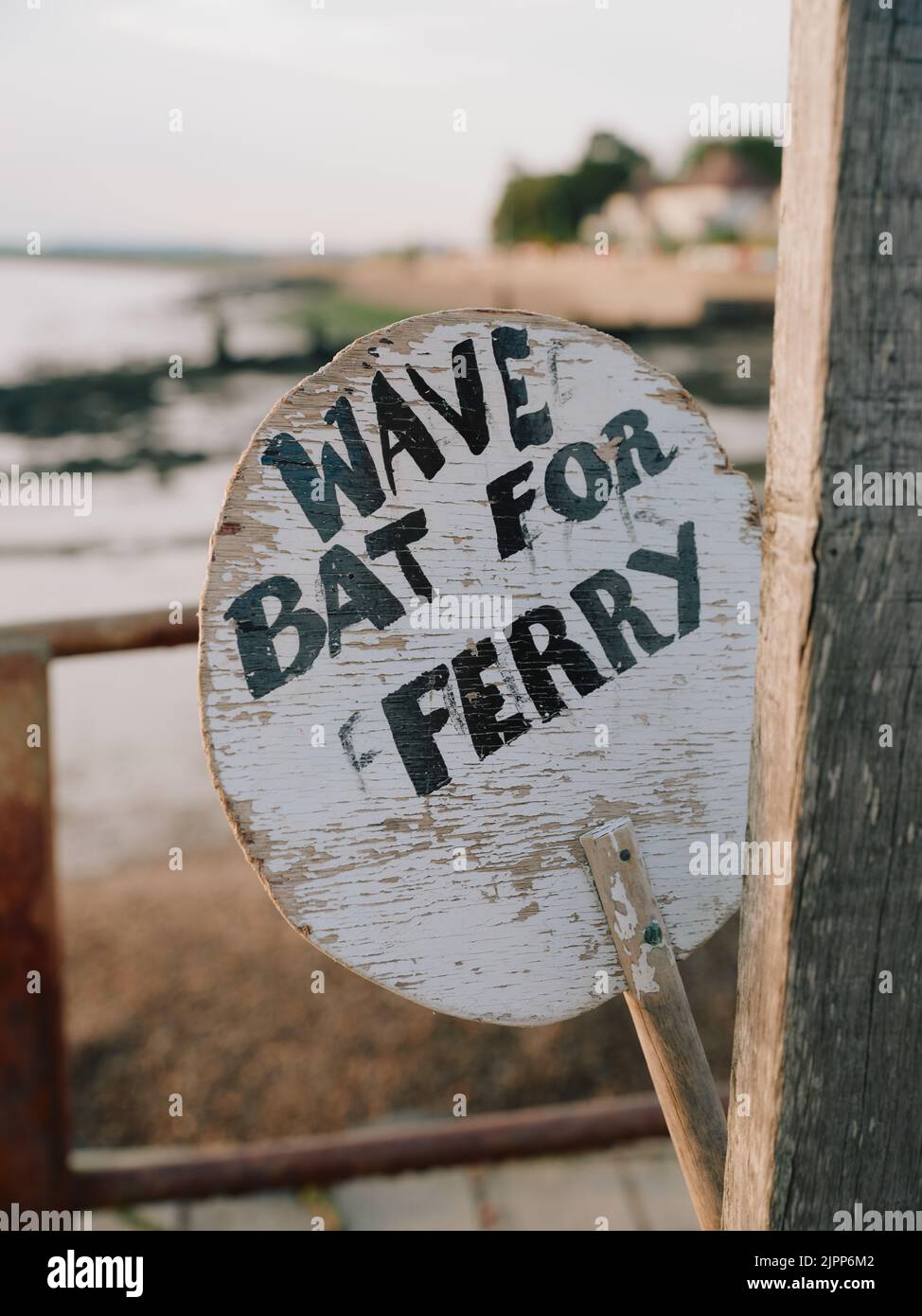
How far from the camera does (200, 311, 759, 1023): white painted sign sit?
40.2 inches

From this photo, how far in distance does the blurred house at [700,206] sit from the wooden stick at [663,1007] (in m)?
53.9

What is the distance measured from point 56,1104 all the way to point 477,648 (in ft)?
4.28

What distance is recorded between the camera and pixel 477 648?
1073 millimetres

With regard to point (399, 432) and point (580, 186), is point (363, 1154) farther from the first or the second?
point (580, 186)

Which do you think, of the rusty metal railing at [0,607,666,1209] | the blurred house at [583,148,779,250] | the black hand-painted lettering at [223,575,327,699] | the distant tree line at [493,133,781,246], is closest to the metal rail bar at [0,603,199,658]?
the rusty metal railing at [0,607,666,1209]

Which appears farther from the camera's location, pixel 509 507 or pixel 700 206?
pixel 700 206

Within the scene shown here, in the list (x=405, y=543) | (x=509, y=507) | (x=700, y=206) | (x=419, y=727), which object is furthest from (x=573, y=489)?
(x=700, y=206)

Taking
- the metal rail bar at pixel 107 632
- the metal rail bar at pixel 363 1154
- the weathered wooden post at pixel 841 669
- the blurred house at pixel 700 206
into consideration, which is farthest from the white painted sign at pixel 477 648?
the blurred house at pixel 700 206

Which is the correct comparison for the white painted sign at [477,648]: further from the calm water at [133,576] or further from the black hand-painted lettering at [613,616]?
the calm water at [133,576]

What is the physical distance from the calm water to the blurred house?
27.6m

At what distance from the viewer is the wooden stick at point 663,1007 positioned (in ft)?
3.70

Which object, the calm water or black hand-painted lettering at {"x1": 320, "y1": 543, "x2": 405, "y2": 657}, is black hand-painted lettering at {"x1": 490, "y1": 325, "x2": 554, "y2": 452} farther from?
the calm water
